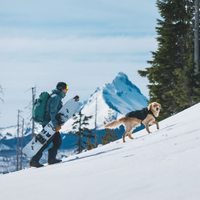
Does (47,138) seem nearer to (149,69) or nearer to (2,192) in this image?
(2,192)

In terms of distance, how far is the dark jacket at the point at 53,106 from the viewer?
6.09 metres

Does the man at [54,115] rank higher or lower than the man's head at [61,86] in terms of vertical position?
lower

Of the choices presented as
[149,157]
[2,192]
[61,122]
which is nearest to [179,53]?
[61,122]

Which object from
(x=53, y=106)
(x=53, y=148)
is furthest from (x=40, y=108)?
(x=53, y=148)

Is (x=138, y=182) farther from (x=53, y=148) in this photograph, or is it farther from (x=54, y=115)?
(x=53, y=148)

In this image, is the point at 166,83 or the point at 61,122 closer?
the point at 61,122

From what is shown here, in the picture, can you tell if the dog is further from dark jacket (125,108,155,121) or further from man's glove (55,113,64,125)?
man's glove (55,113,64,125)

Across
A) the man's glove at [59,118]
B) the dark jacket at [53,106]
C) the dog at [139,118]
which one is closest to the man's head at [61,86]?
the dark jacket at [53,106]

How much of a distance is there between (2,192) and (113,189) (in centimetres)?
180

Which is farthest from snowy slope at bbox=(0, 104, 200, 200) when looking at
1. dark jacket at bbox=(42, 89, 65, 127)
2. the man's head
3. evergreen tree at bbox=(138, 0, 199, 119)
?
evergreen tree at bbox=(138, 0, 199, 119)

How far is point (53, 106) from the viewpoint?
6.09 metres

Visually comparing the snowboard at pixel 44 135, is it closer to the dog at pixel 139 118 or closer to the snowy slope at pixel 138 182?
the dog at pixel 139 118

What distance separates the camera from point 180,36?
67.7ft

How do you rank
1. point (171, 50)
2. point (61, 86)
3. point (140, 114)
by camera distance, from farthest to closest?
1. point (171, 50)
2. point (140, 114)
3. point (61, 86)
